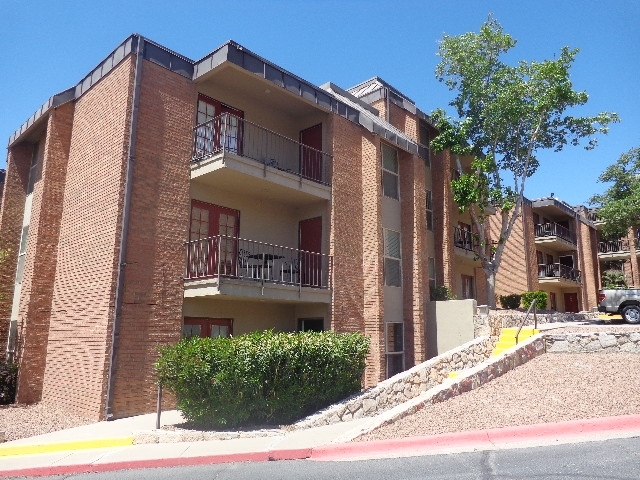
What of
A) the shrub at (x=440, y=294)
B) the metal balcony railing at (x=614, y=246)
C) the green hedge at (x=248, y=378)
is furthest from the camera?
the metal balcony railing at (x=614, y=246)

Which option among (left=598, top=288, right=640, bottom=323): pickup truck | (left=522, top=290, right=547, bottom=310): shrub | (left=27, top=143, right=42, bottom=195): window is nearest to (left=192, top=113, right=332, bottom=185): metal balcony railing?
(left=27, top=143, right=42, bottom=195): window

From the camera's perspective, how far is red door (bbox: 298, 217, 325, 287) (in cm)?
1625

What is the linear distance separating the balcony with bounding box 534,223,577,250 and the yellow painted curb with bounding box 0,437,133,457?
31.6m

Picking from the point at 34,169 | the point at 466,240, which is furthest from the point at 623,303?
the point at 34,169

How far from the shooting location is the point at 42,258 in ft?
47.9

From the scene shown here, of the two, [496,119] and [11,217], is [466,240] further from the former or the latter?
[11,217]

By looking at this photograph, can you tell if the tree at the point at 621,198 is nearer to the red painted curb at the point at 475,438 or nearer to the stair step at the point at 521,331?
the stair step at the point at 521,331

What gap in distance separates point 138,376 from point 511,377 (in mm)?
8800

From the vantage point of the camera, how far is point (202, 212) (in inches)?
580

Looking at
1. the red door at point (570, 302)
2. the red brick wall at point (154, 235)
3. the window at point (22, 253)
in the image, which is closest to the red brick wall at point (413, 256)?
the red brick wall at point (154, 235)

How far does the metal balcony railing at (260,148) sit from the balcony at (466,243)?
919 cm

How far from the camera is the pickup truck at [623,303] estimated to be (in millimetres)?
20219

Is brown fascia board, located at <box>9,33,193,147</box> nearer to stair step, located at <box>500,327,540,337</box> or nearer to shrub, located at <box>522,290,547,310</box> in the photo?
stair step, located at <box>500,327,540,337</box>

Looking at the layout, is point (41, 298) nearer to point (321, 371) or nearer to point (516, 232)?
point (321, 371)
